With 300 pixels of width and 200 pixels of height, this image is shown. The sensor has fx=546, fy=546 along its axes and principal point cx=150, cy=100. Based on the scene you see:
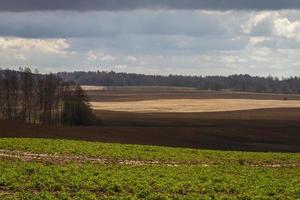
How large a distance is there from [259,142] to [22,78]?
6578 centimetres

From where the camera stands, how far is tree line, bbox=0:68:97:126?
94.4 metres

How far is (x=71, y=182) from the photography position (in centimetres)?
2058

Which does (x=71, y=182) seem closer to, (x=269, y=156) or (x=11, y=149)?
(x=11, y=149)

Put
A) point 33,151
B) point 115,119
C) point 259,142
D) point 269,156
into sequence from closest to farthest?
point 33,151 → point 269,156 → point 259,142 → point 115,119

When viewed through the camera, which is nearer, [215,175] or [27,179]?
[27,179]

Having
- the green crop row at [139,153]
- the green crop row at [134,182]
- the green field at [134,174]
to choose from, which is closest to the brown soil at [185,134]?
the green crop row at [139,153]

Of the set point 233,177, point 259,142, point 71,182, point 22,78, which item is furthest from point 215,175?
point 22,78

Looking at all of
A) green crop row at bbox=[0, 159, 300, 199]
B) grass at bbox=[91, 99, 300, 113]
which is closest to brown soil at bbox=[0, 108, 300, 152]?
green crop row at bbox=[0, 159, 300, 199]

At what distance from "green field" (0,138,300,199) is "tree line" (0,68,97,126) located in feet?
193

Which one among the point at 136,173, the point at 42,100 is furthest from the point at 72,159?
the point at 42,100

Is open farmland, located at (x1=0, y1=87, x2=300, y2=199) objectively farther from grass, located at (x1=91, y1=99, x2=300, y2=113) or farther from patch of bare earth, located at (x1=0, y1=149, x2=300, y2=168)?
grass, located at (x1=91, y1=99, x2=300, y2=113)

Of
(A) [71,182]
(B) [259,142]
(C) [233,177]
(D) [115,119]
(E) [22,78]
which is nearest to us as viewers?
(A) [71,182]

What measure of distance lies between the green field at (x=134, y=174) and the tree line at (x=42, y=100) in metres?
58.8

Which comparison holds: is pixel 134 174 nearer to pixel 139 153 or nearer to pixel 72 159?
pixel 72 159
